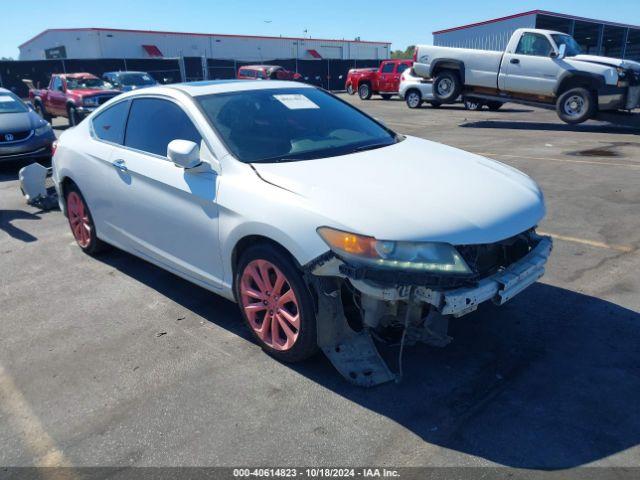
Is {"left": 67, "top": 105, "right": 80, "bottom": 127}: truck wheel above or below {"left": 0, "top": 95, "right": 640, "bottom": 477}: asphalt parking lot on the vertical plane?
above

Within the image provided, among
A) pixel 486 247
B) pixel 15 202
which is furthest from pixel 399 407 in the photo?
pixel 15 202

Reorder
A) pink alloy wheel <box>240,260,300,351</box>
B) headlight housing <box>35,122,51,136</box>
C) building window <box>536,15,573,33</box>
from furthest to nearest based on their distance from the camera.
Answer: building window <box>536,15,573,33</box>, headlight housing <box>35,122,51,136</box>, pink alloy wheel <box>240,260,300,351</box>

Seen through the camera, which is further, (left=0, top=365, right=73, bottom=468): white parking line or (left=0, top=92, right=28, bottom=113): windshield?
(left=0, top=92, right=28, bottom=113): windshield

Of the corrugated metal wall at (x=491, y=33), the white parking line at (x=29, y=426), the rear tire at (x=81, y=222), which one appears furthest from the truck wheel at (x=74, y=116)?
the corrugated metal wall at (x=491, y=33)

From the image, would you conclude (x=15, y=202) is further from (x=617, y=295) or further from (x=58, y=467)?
(x=617, y=295)

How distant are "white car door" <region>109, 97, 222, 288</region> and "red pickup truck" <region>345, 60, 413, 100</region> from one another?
22.3 meters

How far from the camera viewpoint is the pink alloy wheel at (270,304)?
3147mm

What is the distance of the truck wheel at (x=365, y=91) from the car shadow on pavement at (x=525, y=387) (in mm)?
24576

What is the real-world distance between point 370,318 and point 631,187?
5.87m

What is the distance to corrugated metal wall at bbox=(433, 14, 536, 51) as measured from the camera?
3020 centimetres

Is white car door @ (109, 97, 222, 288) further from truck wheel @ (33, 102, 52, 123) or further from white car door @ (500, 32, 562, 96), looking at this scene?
truck wheel @ (33, 102, 52, 123)

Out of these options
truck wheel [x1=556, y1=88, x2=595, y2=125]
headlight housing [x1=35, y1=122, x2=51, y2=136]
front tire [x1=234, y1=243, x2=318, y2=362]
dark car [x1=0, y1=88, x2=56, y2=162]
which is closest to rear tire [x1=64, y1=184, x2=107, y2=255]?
front tire [x1=234, y1=243, x2=318, y2=362]

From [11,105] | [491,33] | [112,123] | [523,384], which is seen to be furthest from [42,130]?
[491,33]

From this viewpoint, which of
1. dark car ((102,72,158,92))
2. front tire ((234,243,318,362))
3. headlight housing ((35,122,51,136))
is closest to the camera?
front tire ((234,243,318,362))
